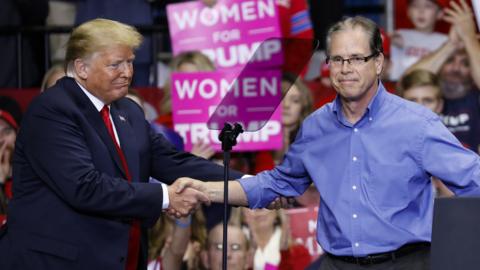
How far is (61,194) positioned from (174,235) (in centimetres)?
237

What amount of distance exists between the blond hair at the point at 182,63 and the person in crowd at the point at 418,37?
1.34m

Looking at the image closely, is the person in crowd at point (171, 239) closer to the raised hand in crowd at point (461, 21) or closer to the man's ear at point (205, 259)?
the man's ear at point (205, 259)

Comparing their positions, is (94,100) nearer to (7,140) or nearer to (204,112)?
(204,112)

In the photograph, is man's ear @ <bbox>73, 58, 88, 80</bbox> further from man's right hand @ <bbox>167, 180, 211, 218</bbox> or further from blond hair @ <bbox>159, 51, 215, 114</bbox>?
blond hair @ <bbox>159, 51, 215, 114</bbox>

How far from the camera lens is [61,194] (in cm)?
554

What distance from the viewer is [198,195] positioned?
5914 millimetres

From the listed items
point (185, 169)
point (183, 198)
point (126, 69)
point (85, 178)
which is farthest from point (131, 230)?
point (126, 69)

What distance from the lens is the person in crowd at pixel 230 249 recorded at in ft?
25.7

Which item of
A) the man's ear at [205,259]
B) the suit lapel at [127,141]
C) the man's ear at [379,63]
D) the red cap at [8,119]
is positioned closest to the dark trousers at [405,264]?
the man's ear at [379,63]

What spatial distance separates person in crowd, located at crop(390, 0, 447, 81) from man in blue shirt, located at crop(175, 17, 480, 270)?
10.5 ft

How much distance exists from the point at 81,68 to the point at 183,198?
776 mm

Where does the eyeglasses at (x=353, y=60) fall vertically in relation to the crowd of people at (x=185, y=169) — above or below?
above

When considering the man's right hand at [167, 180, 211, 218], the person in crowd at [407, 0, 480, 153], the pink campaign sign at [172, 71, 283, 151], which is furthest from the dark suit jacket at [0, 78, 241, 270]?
the person in crowd at [407, 0, 480, 153]

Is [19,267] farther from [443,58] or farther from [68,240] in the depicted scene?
[443,58]
